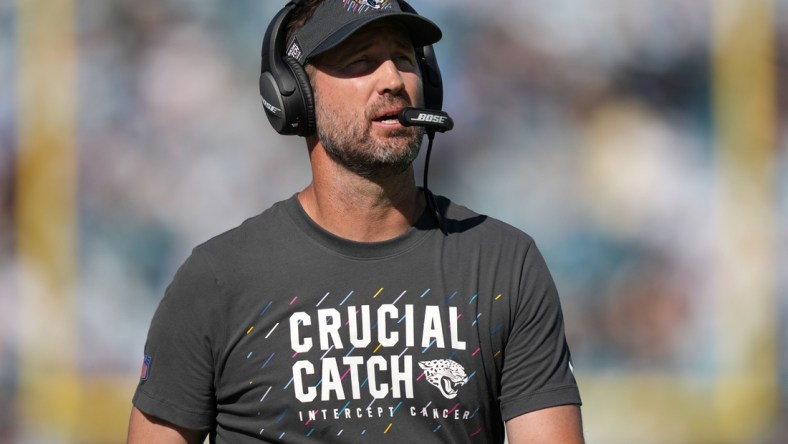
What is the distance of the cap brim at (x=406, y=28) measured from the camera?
7.26ft

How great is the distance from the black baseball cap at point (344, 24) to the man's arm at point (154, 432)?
0.76m

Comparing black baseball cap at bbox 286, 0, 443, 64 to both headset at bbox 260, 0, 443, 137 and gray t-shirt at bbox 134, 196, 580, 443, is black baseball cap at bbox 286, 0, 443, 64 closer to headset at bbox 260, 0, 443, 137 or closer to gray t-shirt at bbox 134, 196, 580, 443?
headset at bbox 260, 0, 443, 137

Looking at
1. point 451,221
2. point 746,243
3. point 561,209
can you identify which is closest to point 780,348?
point 746,243

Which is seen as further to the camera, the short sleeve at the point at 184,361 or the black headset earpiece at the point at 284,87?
the black headset earpiece at the point at 284,87

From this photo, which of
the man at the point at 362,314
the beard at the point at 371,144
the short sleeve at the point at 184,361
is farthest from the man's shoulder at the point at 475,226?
the short sleeve at the point at 184,361

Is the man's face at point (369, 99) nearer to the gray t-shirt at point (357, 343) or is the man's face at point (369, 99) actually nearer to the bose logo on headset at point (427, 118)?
the bose logo on headset at point (427, 118)

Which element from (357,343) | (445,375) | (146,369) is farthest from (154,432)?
(445,375)

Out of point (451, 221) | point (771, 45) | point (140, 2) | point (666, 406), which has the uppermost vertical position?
point (140, 2)

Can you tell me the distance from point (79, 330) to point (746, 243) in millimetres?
2614

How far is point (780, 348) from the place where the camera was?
14.8 ft

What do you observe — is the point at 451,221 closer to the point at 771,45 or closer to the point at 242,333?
the point at 242,333

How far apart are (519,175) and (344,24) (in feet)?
7.94

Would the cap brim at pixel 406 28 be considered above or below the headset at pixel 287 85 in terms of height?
above

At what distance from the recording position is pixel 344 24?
2.26 metres
